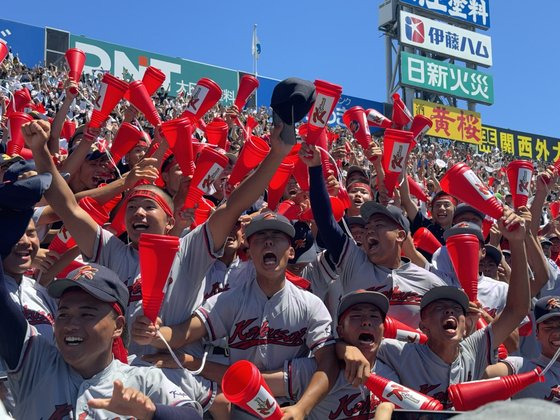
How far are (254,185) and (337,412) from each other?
1.06 metres

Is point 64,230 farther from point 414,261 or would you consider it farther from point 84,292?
point 414,261

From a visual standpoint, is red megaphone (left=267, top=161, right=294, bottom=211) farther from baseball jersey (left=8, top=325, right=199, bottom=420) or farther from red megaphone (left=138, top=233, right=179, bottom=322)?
baseball jersey (left=8, top=325, right=199, bottom=420)


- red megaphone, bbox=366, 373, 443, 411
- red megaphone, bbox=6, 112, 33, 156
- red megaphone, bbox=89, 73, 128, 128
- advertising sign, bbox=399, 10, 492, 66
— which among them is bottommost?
red megaphone, bbox=366, 373, 443, 411

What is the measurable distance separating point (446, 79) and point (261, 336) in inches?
1013

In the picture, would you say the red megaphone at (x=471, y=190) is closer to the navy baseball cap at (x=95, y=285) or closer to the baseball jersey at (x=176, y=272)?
the baseball jersey at (x=176, y=272)

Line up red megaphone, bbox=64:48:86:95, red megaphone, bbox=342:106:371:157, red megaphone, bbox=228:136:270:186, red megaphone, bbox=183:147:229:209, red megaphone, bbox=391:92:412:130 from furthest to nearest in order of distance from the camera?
red megaphone, bbox=391:92:412:130 → red megaphone, bbox=342:106:371:157 → red megaphone, bbox=64:48:86:95 → red megaphone, bbox=228:136:270:186 → red megaphone, bbox=183:147:229:209

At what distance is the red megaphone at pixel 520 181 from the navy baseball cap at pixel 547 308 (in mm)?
638

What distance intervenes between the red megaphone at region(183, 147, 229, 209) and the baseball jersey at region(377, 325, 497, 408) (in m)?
1.36

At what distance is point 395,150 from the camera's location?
15.7ft

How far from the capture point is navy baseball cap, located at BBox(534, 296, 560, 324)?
3668mm

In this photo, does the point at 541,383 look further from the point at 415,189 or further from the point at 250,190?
the point at 415,189

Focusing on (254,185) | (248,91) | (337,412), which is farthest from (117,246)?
(248,91)

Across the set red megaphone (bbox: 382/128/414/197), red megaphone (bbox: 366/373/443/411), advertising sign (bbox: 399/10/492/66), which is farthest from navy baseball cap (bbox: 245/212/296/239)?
advertising sign (bbox: 399/10/492/66)

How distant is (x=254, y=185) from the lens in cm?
300
